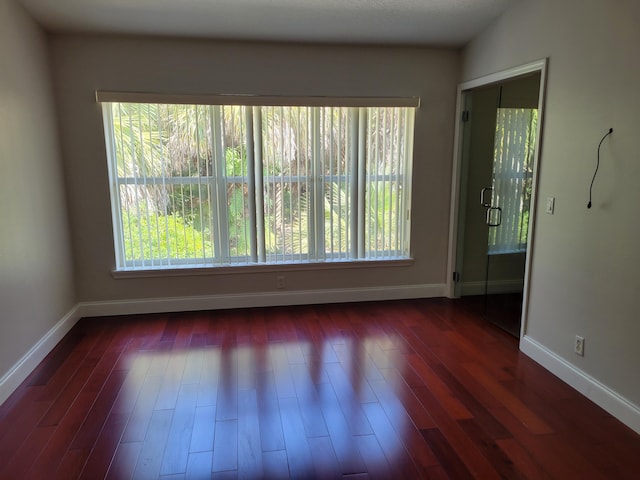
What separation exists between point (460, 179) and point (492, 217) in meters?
0.54

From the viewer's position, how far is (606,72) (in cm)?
243

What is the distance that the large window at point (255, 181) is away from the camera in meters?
3.77

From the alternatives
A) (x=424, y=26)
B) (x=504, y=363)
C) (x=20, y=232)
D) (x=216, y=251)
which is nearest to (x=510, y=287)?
(x=504, y=363)

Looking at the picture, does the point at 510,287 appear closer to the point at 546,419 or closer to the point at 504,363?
the point at 504,363

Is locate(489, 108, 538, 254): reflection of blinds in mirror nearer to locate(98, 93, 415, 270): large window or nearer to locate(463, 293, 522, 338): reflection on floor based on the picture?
locate(463, 293, 522, 338): reflection on floor

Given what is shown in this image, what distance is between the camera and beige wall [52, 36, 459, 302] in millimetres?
3572

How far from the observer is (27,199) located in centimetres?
300

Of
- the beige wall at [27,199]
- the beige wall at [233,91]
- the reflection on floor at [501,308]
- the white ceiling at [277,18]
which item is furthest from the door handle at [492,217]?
the beige wall at [27,199]

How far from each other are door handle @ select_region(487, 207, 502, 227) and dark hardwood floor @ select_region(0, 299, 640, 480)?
3.08ft

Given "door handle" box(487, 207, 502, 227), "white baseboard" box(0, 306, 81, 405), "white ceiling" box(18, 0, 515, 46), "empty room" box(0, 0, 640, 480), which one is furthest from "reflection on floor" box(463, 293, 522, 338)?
"white baseboard" box(0, 306, 81, 405)

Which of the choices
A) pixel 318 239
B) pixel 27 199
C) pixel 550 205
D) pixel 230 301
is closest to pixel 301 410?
pixel 230 301

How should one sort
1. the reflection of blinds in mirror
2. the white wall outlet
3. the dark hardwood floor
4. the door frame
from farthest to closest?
the reflection of blinds in mirror
the door frame
the white wall outlet
the dark hardwood floor

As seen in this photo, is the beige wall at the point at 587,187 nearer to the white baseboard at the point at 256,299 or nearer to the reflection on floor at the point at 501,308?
the reflection on floor at the point at 501,308

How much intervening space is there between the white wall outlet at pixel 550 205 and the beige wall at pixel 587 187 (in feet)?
0.10
